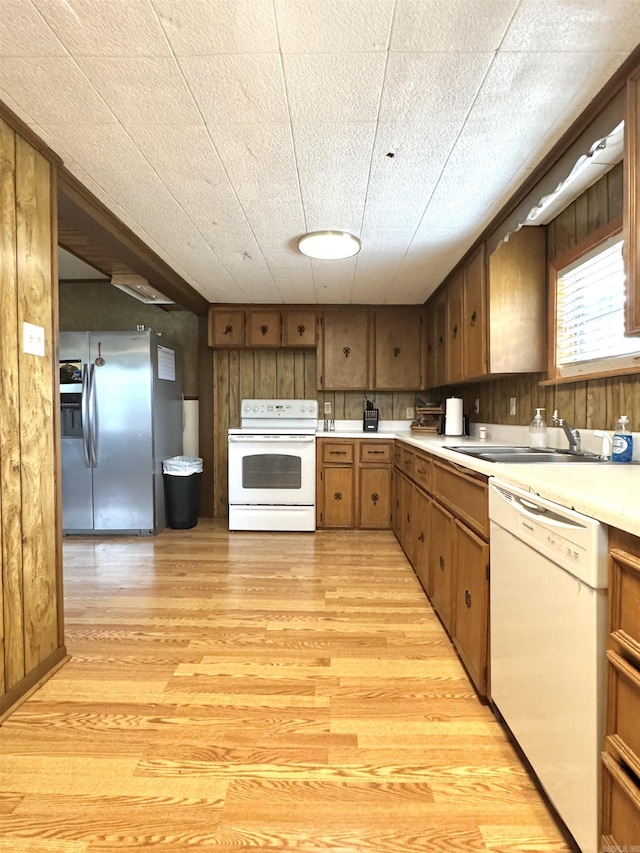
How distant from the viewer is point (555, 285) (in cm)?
238

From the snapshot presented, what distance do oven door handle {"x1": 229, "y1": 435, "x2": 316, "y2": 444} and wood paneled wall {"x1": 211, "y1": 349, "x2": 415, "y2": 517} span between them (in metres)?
0.60

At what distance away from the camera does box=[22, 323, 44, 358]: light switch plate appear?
5.45 feet

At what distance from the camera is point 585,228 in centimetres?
208

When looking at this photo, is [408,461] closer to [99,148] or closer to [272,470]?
[272,470]

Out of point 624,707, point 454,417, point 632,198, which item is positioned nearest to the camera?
point 624,707

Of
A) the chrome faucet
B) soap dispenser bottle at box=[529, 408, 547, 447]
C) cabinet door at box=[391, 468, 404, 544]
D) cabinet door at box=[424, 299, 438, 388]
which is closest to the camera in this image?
the chrome faucet

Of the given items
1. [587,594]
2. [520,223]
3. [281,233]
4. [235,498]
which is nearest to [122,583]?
[235,498]

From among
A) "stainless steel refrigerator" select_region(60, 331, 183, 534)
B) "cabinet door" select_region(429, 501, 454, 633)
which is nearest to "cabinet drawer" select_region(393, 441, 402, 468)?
"cabinet door" select_region(429, 501, 454, 633)

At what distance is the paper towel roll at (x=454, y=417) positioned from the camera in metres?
3.62

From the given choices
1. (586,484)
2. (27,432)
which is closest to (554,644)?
(586,484)

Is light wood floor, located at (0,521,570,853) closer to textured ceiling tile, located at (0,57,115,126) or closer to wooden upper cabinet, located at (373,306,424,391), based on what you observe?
textured ceiling tile, located at (0,57,115,126)

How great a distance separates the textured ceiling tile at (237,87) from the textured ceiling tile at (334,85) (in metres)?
0.05

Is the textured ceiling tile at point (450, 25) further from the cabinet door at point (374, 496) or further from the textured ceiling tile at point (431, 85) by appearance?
the cabinet door at point (374, 496)

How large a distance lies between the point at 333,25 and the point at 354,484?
10.8ft
